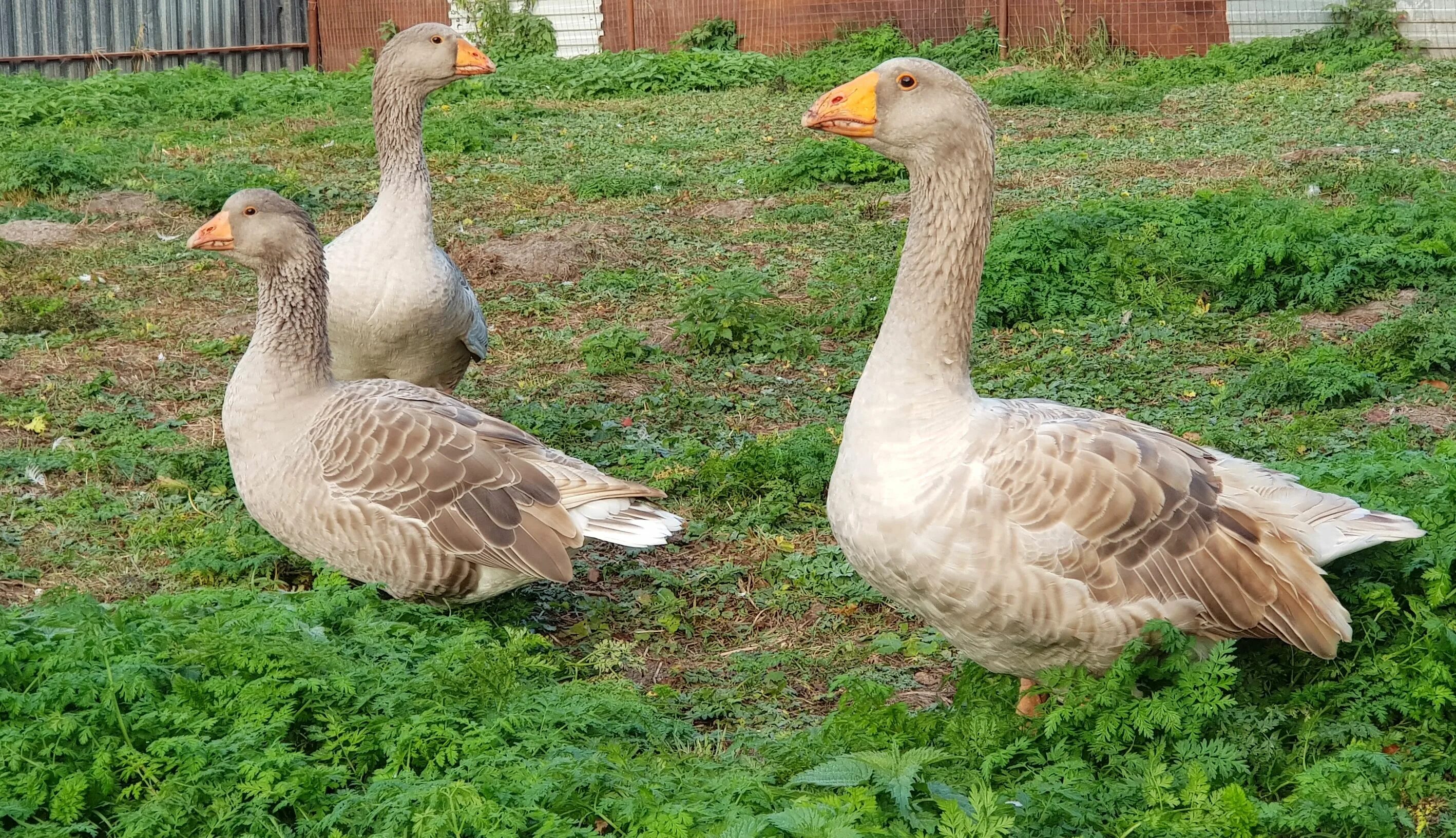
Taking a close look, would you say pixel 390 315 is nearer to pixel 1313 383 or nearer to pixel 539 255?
pixel 539 255

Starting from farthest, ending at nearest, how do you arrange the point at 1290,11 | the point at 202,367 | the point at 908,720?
1. the point at 1290,11
2. the point at 202,367
3. the point at 908,720

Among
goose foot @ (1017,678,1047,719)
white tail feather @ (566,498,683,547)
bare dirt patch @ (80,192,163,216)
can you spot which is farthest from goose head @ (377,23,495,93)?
bare dirt patch @ (80,192,163,216)

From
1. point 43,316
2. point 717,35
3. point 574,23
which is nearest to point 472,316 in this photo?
point 43,316

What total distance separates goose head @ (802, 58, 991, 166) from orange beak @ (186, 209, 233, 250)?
266 centimetres

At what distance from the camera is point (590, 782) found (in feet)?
11.0

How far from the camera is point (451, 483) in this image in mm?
4941

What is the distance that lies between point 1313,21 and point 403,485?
1475cm

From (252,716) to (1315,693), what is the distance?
3022 mm

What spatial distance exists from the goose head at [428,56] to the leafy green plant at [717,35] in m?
13.1

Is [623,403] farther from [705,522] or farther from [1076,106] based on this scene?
[1076,106]

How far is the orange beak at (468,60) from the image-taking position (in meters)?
7.01

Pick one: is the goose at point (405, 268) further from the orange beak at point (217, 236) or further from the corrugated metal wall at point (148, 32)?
the corrugated metal wall at point (148, 32)

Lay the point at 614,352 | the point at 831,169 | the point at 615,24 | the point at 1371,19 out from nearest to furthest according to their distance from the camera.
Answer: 1. the point at 614,352
2. the point at 831,169
3. the point at 1371,19
4. the point at 615,24

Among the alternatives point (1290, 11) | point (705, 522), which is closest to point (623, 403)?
point (705, 522)
